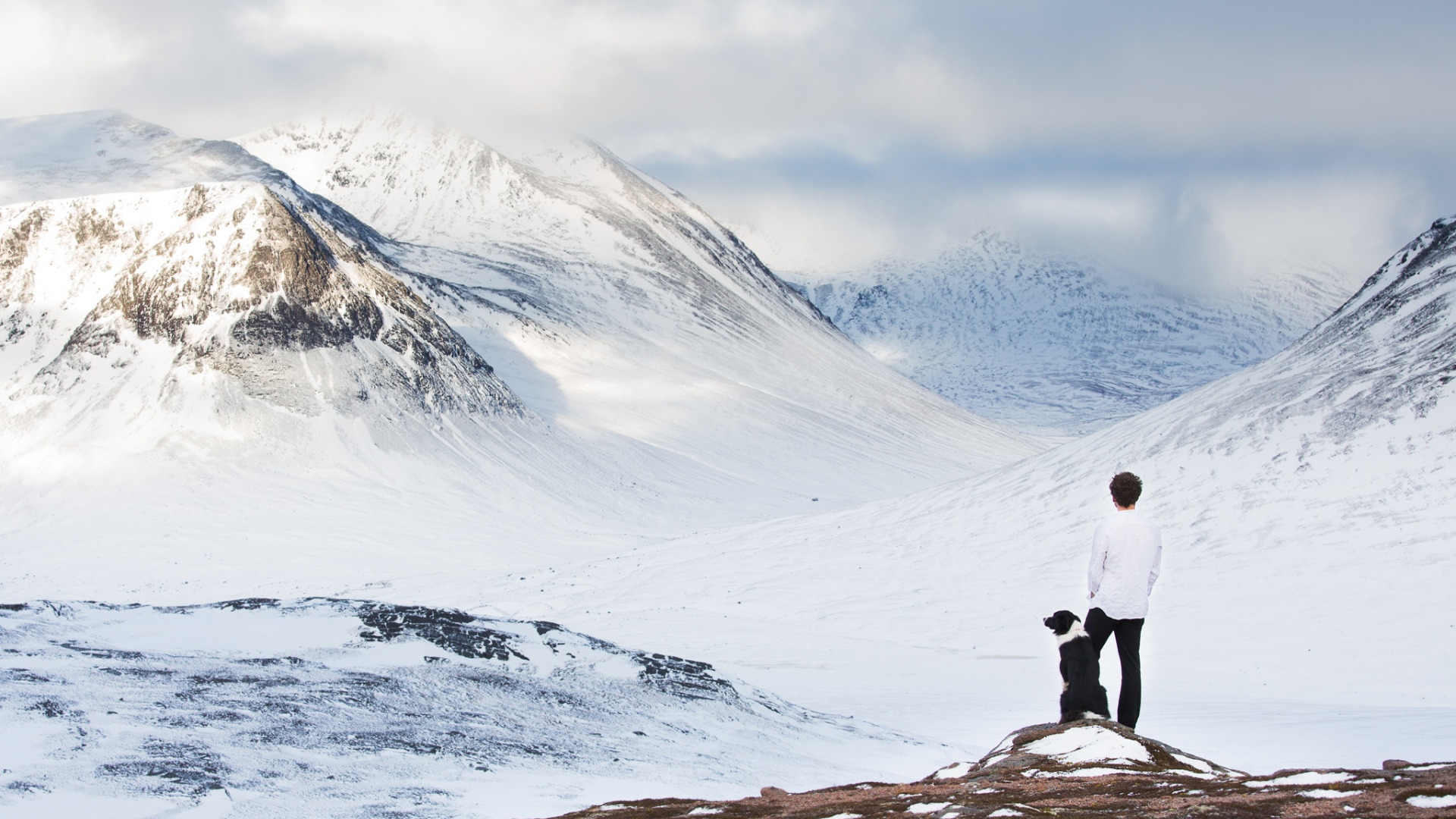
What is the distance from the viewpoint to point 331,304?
71562mm

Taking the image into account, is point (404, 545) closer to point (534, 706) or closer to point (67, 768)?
point (534, 706)

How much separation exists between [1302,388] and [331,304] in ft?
179

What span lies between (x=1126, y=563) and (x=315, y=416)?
63406 mm

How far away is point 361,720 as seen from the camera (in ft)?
51.9

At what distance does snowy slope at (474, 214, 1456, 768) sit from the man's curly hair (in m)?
5.36

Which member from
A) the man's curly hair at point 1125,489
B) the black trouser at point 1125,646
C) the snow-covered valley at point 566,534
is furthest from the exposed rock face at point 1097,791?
the snow-covered valley at point 566,534

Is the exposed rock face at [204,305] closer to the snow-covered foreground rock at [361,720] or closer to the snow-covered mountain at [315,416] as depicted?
the snow-covered mountain at [315,416]

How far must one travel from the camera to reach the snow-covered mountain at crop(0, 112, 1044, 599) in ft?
184

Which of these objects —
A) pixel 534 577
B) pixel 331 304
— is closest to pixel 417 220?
pixel 331 304

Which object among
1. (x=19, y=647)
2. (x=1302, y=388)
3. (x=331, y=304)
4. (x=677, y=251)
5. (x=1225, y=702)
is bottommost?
(x=19, y=647)

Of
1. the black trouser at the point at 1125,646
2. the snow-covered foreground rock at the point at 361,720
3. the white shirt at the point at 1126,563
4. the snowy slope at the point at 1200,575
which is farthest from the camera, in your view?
the snowy slope at the point at 1200,575

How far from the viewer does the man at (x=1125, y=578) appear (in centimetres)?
990

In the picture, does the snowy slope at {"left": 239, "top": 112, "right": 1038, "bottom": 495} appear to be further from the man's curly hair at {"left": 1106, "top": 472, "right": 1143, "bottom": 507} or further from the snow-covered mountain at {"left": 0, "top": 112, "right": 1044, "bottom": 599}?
the man's curly hair at {"left": 1106, "top": 472, "right": 1143, "bottom": 507}

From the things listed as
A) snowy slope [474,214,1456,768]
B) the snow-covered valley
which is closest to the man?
snowy slope [474,214,1456,768]
